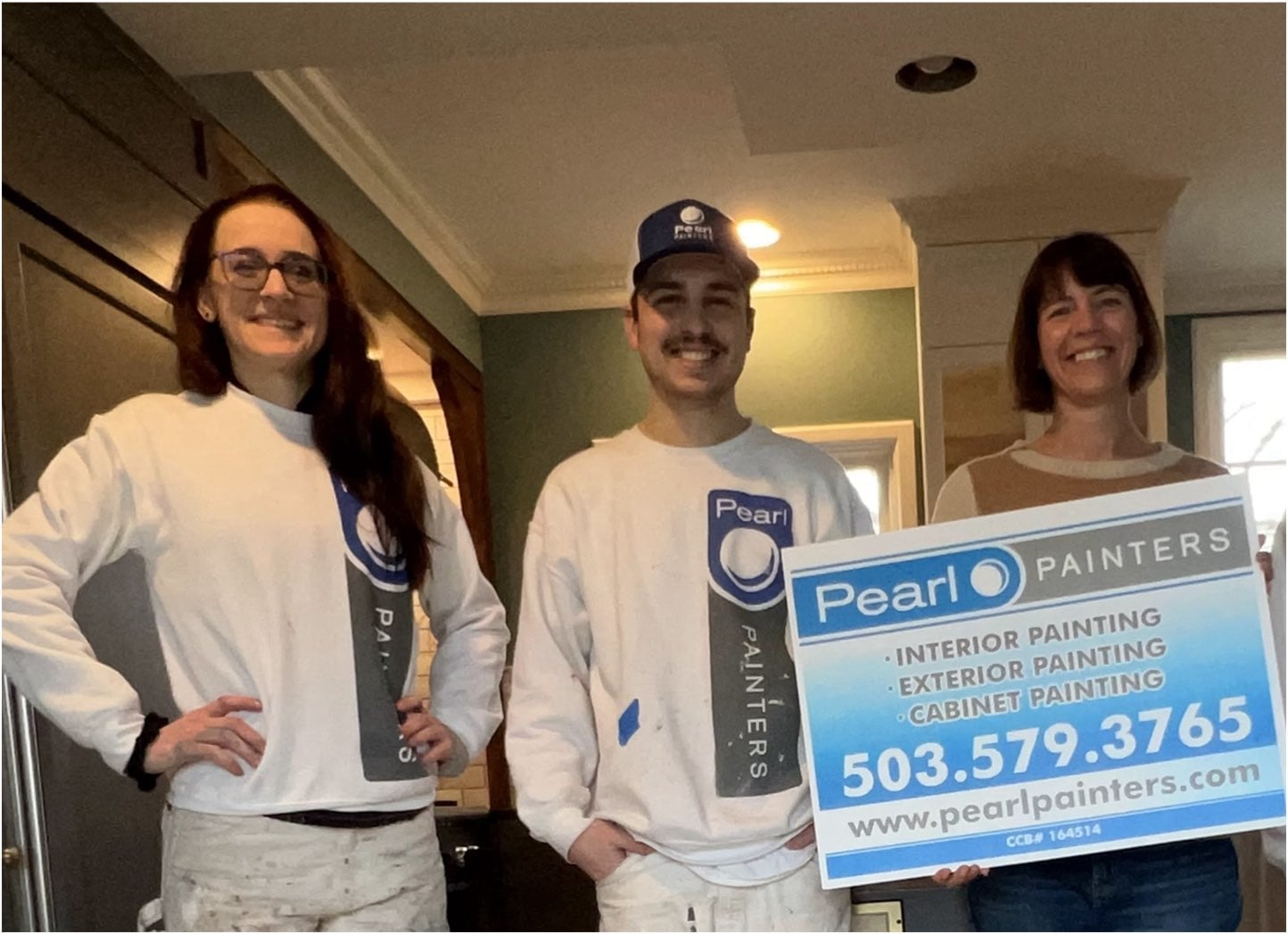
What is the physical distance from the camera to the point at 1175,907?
1.22 metres

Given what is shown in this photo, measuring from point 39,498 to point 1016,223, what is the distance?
208cm

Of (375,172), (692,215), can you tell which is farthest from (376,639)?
(375,172)

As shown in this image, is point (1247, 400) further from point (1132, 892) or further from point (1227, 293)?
point (1132, 892)

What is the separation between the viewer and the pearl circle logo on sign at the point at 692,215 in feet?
4.34

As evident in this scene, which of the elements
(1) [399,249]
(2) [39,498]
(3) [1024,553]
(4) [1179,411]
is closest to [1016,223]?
(4) [1179,411]

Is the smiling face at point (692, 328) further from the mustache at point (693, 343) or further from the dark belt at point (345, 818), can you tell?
the dark belt at point (345, 818)

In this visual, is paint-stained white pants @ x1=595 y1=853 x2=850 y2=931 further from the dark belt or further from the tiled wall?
the tiled wall

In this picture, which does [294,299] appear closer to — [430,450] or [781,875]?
[781,875]

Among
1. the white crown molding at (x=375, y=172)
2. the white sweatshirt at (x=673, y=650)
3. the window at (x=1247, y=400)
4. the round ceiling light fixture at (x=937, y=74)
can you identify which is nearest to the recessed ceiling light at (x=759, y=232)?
the white crown molding at (x=375, y=172)

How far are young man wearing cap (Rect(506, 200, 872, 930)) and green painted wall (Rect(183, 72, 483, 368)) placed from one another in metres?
0.92

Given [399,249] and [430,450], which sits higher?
[399,249]

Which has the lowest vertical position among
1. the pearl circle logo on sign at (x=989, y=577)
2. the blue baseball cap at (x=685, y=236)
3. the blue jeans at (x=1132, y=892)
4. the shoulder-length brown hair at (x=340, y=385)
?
the blue jeans at (x=1132, y=892)

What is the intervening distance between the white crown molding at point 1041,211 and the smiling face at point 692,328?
1.39 meters

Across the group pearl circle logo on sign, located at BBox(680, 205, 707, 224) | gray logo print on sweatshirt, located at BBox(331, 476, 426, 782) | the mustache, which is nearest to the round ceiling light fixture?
pearl circle logo on sign, located at BBox(680, 205, 707, 224)
